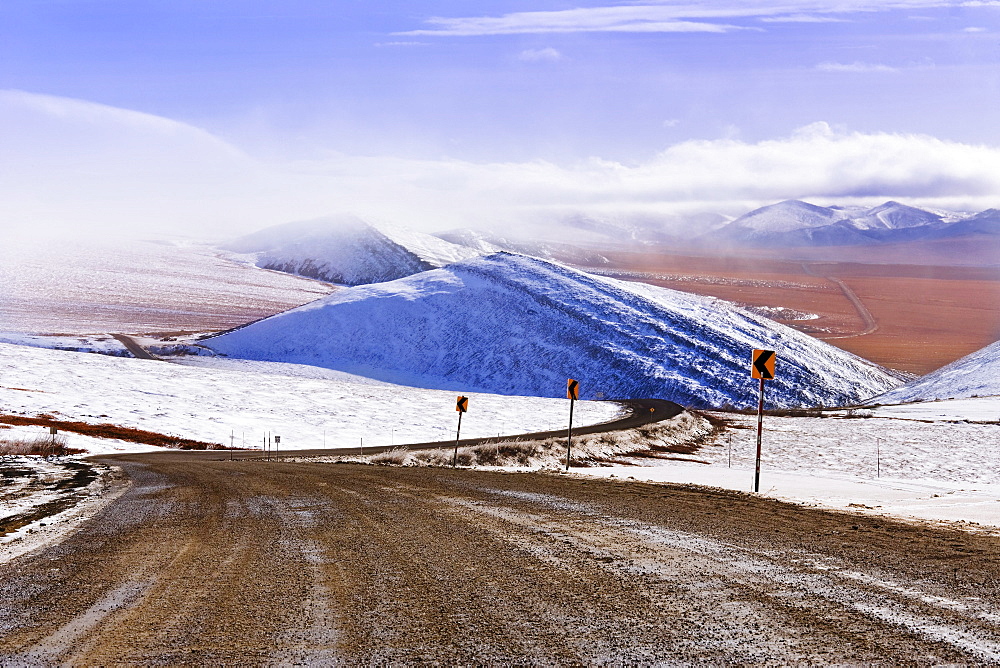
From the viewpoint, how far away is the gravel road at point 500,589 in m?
5.43

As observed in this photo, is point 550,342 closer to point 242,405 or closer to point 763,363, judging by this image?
point 242,405

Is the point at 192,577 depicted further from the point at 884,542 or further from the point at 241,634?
the point at 884,542

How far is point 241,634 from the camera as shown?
5793 mm

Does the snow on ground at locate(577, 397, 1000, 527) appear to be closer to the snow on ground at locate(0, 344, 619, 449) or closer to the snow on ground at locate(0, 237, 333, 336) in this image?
the snow on ground at locate(0, 344, 619, 449)

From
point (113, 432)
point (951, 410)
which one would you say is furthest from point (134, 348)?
point (951, 410)

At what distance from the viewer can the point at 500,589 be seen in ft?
23.4

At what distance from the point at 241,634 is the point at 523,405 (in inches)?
2532

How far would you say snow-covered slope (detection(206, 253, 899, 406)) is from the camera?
93000mm

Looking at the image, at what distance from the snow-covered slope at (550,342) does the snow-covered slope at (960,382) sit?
4963mm

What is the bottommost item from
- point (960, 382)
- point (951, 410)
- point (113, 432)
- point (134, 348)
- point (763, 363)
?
point (113, 432)

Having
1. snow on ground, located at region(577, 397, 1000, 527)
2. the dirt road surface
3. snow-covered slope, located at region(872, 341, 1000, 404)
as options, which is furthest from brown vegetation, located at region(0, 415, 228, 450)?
snow-covered slope, located at region(872, 341, 1000, 404)

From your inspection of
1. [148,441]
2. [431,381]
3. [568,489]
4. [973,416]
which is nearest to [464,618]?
[568,489]

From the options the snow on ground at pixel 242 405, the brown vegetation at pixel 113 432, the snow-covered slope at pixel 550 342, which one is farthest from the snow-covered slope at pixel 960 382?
the brown vegetation at pixel 113 432

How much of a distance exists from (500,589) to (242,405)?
5513 centimetres
